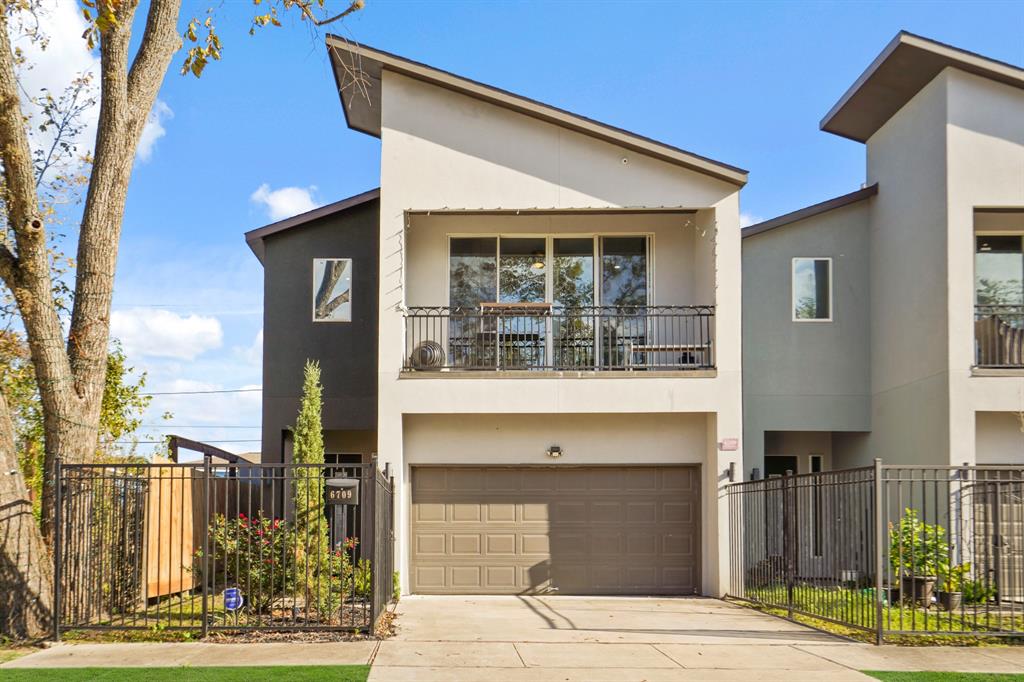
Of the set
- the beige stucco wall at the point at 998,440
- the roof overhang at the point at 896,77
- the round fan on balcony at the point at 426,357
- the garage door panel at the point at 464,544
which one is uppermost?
the roof overhang at the point at 896,77

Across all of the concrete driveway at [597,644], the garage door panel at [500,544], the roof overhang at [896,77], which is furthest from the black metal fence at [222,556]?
the roof overhang at [896,77]

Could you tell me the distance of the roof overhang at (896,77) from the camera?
1387 centimetres

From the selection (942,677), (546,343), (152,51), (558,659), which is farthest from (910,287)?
(152,51)

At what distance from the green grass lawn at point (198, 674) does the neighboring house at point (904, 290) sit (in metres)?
9.47

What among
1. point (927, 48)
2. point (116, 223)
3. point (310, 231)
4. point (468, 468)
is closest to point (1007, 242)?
point (927, 48)

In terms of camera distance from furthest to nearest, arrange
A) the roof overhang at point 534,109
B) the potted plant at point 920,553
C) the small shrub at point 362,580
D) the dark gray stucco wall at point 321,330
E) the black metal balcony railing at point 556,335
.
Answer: the dark gray stucco wall at point 321,330, the black metal balcony railing at point 556,335, the roof overhang at point 534,109, the potted plant at point 920,553, the small shrub at point 362,580

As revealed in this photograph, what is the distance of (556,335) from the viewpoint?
15047 millimetres

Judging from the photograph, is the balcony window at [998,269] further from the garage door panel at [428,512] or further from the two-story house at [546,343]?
the garage door panel at [428,512]

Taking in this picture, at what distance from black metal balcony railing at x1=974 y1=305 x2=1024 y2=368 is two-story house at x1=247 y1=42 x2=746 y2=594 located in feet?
12.5

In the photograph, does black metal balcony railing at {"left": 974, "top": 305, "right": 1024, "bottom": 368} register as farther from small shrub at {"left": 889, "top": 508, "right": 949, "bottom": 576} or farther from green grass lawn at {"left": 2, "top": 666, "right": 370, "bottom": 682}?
green grass lawn at {"left": 2, "top": 666, "right": 370, "bottom": 682}

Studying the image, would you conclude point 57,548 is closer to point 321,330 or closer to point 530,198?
point 321,330

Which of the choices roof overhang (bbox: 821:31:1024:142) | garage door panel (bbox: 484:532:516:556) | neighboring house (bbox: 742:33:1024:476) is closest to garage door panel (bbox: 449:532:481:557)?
garage door panel (bbox: 484:532:516:556)

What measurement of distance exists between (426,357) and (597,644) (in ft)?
18.8

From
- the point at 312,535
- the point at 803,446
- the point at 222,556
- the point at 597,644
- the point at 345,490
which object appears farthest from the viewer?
the point at 803,446
